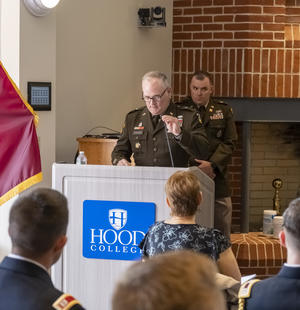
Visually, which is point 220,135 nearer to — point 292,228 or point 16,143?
point 16,143

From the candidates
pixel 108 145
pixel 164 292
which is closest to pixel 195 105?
pixel 108 145

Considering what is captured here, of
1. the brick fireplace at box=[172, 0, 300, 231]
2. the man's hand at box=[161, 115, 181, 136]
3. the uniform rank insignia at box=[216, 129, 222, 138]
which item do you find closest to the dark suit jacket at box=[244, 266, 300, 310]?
the man's hand at box=[161, 115, 181, 136]

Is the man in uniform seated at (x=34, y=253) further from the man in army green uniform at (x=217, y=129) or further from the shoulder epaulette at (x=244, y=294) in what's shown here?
the man in army green uniform at (x=217, y=129)

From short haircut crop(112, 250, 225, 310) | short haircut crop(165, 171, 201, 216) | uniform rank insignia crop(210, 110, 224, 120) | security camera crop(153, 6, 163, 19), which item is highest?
security camera crop(153, 6, 163, 19)

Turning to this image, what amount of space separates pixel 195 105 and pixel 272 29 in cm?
122

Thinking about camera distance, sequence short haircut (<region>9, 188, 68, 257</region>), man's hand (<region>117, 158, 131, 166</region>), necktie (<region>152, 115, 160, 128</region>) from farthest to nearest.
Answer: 1. necktie (<region>152, 115, 160, 128</region>)
2. man's hand (<region>117, 158, 131, 166</region>)
3. short haircut (<region>9, 188, 68, 257</region>)

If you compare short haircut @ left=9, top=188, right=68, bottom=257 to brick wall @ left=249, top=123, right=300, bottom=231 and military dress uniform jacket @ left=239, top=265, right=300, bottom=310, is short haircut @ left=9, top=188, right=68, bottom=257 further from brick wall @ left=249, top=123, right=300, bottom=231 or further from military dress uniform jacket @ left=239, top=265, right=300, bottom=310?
brick wall @ left=249, top=123, right=300, bottom=231

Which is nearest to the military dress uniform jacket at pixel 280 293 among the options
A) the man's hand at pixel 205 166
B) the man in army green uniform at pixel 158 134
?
the man in army green uniform at pixel 158 134

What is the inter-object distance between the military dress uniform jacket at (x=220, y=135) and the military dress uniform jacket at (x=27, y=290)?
9.69 ft

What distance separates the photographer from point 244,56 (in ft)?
18.4

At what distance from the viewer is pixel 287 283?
6.33 feet

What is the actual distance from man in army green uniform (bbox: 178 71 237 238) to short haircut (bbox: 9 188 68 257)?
2840 mm

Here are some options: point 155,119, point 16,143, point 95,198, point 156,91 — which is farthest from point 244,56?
point 95,198

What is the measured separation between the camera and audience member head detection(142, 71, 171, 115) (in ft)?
11.6
